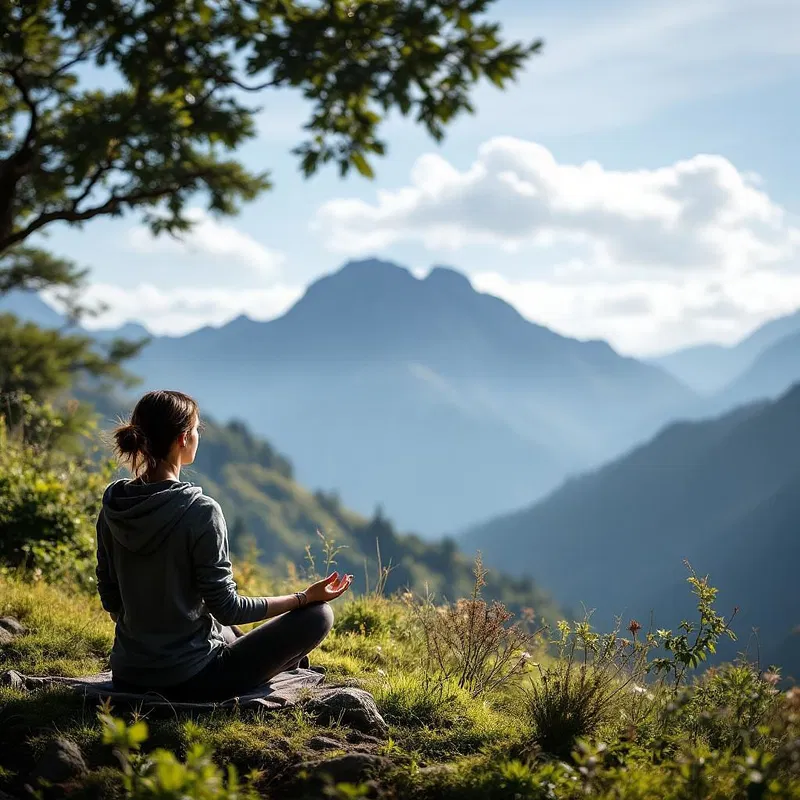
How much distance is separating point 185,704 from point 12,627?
206 centimetres

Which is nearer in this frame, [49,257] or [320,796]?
[320,796]

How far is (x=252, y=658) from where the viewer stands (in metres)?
3.80

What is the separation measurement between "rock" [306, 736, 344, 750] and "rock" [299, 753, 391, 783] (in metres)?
0.19

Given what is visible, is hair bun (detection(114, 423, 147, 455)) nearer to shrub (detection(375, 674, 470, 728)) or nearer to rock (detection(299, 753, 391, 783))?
rock (detection(299, 753, 391, 783))

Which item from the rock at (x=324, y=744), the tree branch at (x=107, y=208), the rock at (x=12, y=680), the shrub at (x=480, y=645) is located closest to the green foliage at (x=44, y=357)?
the tree branch at (x=107, y=208)

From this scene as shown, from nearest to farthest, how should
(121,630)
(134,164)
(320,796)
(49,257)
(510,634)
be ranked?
(320,796) < (121,630) < (510,634) < (134,164) < (49,257)

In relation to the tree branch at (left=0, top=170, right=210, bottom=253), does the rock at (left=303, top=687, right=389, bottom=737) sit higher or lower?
lower

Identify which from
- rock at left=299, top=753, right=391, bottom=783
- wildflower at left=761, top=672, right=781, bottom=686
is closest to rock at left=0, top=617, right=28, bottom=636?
rock at left=299, top=753, right=391, bottom=783

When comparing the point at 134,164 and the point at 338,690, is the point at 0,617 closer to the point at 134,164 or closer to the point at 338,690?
the point at 338,690

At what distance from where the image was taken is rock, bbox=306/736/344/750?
11.4 ft

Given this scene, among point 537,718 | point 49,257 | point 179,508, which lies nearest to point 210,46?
point 179,508

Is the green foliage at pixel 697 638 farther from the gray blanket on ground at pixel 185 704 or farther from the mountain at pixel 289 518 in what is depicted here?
the mountain at pixel 289 518

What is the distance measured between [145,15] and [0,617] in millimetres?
3952

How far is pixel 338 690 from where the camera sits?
3924mm
